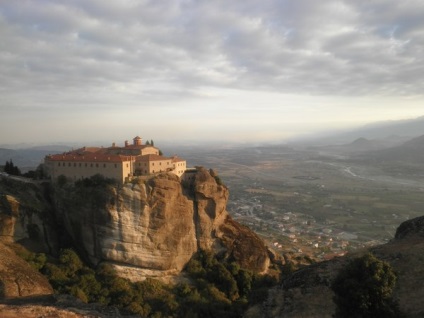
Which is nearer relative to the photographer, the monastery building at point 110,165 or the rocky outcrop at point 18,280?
the rocky outcrop at point 18,280

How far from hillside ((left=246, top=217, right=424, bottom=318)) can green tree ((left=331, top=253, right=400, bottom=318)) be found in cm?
122

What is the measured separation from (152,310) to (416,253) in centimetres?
2211

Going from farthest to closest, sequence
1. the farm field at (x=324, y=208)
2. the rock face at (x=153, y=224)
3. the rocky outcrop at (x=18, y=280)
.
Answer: the farm field at (x=324, y=208), the rock face at (x=153, y=224), the rocky outcrop at (x=18, y=280)

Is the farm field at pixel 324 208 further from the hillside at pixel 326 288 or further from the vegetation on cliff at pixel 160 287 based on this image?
the hillside at pixel 326 288

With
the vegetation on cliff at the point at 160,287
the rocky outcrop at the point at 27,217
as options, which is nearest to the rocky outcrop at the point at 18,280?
the vegetation on cliff at the point at 160,287

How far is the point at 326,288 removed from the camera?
24.5 meters

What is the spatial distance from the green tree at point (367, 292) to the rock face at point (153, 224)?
78.3 feet

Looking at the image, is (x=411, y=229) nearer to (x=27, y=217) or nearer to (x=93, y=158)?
(x=93, y=158)

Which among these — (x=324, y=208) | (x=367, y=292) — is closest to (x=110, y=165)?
(x=367, y=292)

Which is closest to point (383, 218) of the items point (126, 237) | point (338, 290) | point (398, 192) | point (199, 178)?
point (398, 192)

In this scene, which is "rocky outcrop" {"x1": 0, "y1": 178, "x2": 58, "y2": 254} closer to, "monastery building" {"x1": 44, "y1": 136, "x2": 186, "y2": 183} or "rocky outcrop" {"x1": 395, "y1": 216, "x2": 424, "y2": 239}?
"monastery building" {"x1": 44, "y1": 136, "x2": 186, "y2": 183}

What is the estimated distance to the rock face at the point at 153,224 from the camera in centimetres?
4016

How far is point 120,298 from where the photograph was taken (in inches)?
1375

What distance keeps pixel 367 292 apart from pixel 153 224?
2565 cm
